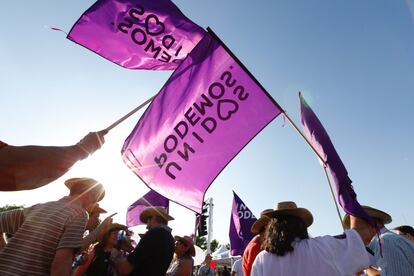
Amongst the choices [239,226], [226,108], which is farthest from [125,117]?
[239,226]

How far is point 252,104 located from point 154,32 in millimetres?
1489

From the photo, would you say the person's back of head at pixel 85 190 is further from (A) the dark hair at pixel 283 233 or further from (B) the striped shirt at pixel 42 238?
(A) the dark hair at pixel 283 233

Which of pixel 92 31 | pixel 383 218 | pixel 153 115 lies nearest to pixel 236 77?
pixel 153 115

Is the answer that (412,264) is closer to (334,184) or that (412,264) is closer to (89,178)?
(334,184)

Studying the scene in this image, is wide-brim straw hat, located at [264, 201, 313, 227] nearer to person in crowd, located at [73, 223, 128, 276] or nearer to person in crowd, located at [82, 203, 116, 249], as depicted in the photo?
person in crowd, located at [82, 203, 116, 249]

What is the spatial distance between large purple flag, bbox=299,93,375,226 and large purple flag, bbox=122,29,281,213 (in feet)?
1.10

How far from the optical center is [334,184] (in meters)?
3.15

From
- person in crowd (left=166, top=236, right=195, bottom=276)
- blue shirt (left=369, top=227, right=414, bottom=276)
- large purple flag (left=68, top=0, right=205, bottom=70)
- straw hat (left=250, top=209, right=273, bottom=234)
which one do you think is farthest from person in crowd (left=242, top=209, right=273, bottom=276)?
large purple flag (left=68, top=0, right=205, bottom=70)

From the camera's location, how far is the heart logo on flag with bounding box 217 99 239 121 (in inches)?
149

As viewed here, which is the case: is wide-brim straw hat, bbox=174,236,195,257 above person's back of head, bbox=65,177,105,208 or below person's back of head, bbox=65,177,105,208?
below

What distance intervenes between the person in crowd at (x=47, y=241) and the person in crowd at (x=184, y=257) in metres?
2.36

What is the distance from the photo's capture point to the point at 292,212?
9.90ft

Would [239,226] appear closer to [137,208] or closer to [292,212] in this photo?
[137,208]

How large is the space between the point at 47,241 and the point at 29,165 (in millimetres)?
1611
